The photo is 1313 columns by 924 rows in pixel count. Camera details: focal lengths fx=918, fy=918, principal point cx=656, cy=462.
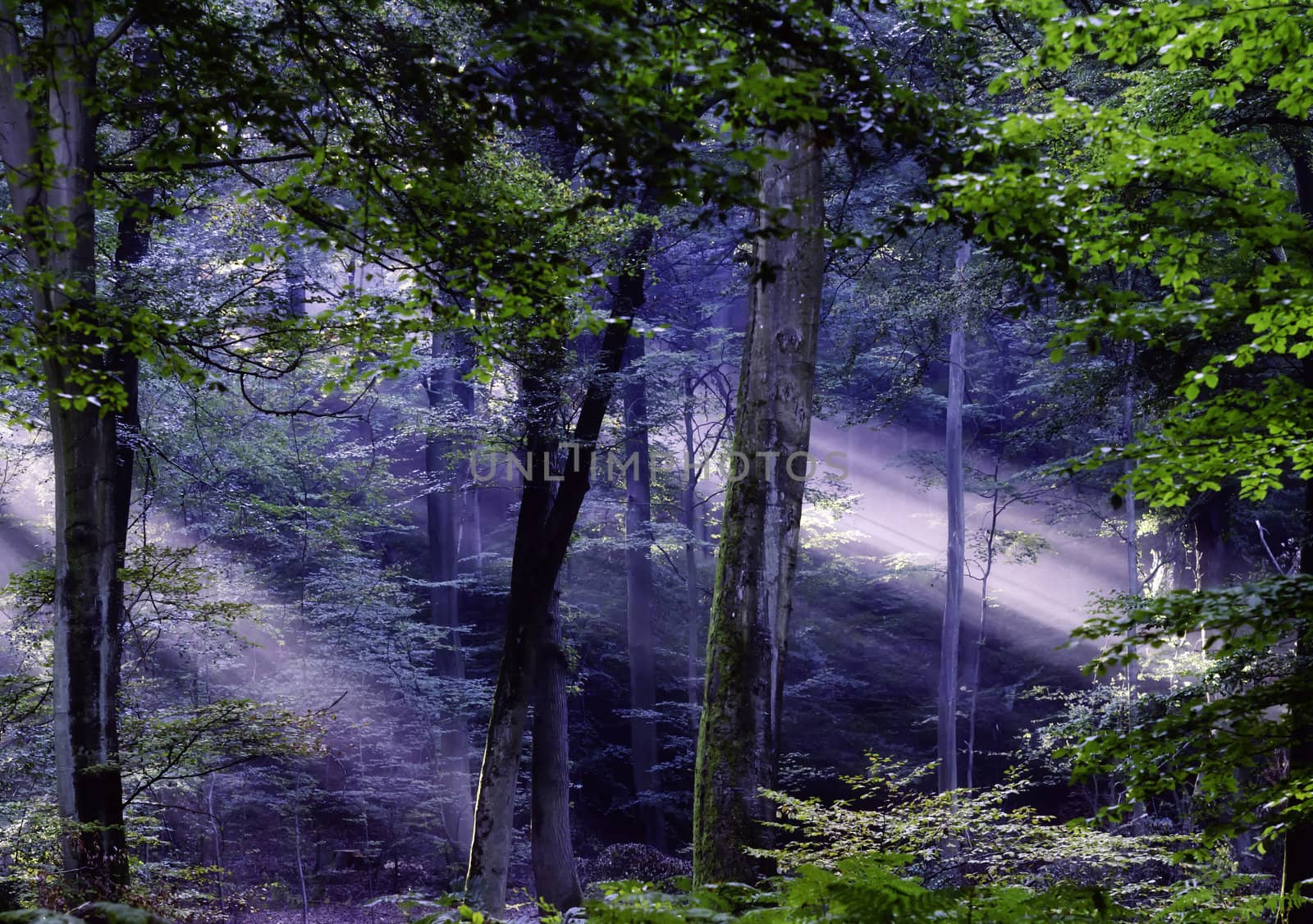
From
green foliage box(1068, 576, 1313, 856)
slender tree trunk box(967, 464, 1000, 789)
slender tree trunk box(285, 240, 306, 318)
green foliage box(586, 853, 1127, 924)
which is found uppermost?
slender tree trunk box(285, 240, 306, 318)

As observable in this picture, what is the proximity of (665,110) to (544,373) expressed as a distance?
6.36 metres

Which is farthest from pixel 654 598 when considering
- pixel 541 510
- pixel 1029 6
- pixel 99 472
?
pixel 1029 6

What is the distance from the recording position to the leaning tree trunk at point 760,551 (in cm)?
541

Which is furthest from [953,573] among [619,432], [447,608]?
[619,432]

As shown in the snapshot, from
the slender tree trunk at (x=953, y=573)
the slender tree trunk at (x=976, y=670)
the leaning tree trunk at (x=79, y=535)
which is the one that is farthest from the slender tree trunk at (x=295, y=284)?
the slender tree trunk at (x=976, y=670)

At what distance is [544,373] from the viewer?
9289 mm

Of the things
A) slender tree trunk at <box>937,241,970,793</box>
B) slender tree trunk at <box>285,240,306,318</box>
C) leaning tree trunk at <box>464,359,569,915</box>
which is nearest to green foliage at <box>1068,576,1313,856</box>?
slender tree trunk at <box>285,240,306,318</box>

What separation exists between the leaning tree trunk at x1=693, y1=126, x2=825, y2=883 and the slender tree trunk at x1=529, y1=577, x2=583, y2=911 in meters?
4.24

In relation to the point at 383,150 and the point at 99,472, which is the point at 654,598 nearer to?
the point at 99,472

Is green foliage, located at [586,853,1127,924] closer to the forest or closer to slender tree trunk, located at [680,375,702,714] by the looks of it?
the forest

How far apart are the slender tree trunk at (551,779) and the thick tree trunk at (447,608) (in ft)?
16.7

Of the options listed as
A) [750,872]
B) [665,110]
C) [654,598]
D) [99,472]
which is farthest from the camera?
[654,598]

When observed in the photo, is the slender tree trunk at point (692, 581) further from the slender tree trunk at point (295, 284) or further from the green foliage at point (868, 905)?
the green foliage at point (868, 905)

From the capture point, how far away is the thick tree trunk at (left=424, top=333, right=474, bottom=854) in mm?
16172
